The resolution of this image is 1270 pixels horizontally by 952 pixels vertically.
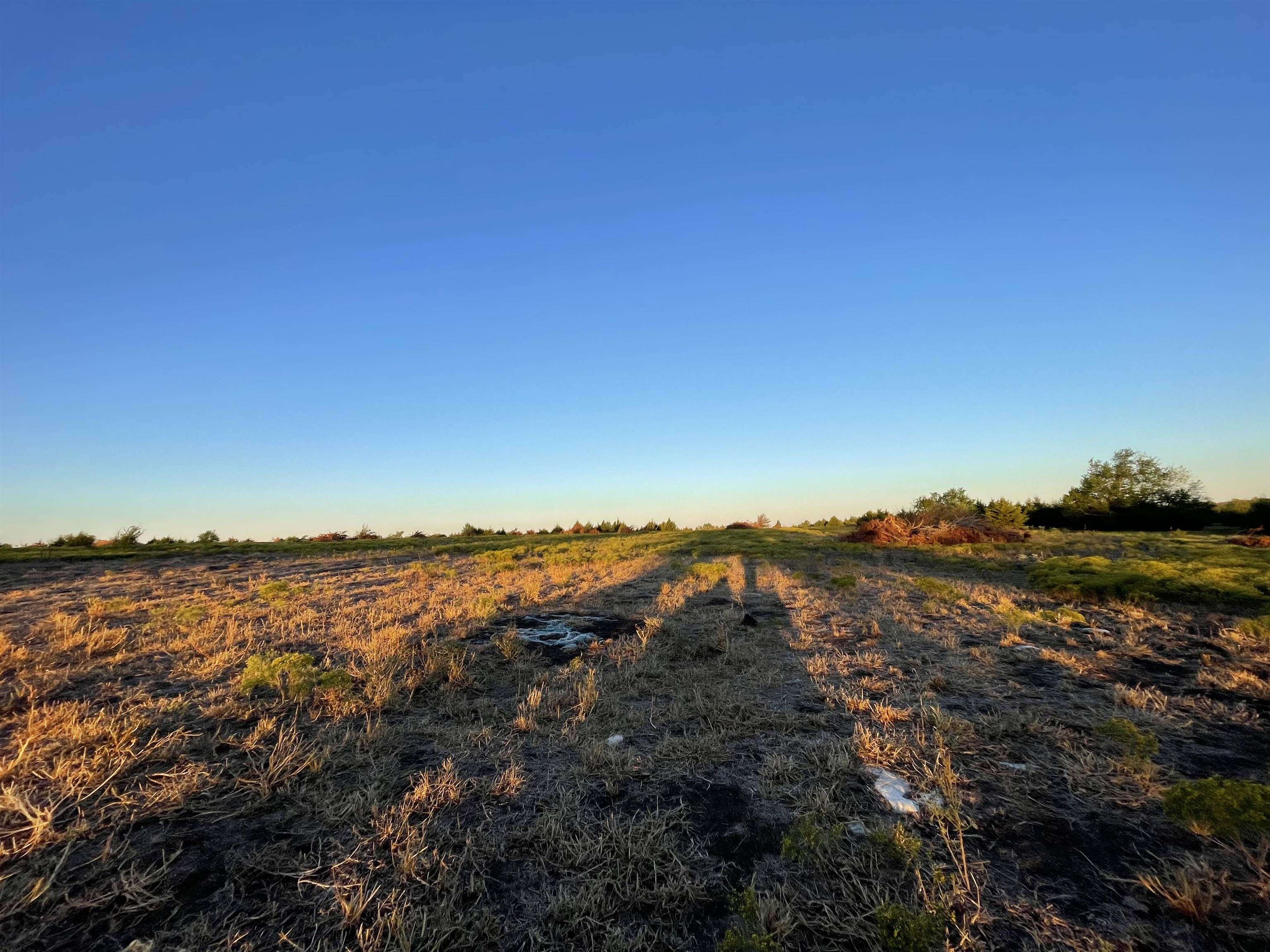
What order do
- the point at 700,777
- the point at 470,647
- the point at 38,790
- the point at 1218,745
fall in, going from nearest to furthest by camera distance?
the point at 38,790 → the point at 700,777 → the point at 1218,745 → the point at 470,647

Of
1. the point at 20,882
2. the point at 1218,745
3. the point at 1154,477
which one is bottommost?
the point at 1218,745

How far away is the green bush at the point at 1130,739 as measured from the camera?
4.43 meters

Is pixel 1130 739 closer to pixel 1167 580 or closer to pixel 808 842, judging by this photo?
pixel 808 842

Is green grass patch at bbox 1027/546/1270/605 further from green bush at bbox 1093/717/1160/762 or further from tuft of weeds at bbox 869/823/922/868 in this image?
tuft of weeds at bbox 869/823/922/868

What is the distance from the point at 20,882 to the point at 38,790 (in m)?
1.39

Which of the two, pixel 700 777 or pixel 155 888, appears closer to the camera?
pixel 155 888

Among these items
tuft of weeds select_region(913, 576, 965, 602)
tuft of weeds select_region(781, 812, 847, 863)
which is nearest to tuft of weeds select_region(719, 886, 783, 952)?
tuft of weeds select_region(781, 812, 847, 863)

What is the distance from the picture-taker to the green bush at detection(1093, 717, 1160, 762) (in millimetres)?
4430

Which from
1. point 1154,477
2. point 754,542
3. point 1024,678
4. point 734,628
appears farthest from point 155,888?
point 1154,477

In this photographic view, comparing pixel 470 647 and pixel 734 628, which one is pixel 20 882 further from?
pixel 734 628

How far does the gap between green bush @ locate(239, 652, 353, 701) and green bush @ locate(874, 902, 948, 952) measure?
20.2 feet

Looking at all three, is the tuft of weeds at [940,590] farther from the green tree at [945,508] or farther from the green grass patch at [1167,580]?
the green tree at [945,508]

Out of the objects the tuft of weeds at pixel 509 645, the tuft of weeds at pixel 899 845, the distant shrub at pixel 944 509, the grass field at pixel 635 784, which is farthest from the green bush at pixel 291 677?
the distant shrub at pixel 944 509

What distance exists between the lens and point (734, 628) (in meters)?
10.2
